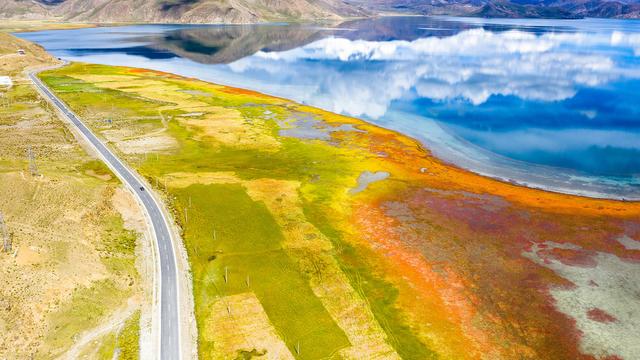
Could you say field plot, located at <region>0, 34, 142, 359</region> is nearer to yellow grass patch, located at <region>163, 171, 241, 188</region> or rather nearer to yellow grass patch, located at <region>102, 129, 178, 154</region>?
yellow grass patch, located at <region>163, 171, 241, 188</region>

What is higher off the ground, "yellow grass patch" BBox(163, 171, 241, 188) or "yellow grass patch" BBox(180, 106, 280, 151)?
"yellow grass patch" BBox(180, 106, 280, 151)

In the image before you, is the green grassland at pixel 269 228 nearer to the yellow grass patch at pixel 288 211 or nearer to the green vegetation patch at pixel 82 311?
the yellow grass patch at pixel 288 211

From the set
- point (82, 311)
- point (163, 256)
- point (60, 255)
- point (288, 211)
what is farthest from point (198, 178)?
point (82, 311)

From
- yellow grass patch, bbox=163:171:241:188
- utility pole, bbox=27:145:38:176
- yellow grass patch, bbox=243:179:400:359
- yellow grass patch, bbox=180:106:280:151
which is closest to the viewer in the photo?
yellow grass patch, bbox=243:179:400:359

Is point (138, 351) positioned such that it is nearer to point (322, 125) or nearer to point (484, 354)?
point (484, 354)

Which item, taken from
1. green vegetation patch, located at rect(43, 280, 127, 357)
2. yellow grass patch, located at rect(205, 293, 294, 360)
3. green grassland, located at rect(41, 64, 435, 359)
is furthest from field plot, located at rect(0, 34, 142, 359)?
green grassland, located at rect(41, 64, 435, 359)

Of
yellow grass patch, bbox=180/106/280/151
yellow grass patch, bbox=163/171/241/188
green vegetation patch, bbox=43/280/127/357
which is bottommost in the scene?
green vegetation patch, bbox=43/280/127/357

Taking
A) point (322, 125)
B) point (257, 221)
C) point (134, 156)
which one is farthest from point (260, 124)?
point (257, 221)
